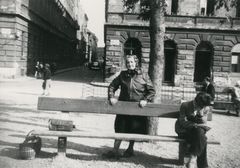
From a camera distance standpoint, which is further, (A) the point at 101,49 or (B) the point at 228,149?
(A) the point at 101,49

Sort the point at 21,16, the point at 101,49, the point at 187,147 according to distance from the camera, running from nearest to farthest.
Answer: the point at 187,147 → the point at 21,16 → the point at 101,49

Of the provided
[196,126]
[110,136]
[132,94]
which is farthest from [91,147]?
[196,126]

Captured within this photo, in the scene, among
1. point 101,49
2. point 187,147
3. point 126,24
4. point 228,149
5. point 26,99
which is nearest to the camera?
point 187,147

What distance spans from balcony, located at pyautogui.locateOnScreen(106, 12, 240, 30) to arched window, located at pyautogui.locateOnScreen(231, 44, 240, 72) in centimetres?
138

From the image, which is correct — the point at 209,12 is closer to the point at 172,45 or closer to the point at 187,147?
the point at 172,45

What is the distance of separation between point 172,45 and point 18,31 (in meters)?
11.0

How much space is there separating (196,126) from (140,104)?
3.41ft

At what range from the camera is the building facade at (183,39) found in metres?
25.2

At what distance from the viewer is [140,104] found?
21.1ft

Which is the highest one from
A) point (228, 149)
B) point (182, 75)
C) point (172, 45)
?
point (172, 45)


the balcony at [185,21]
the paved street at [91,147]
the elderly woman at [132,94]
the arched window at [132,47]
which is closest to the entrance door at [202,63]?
the balcony at [185,21]

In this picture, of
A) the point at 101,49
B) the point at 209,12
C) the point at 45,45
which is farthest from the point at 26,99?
the point at 101,49

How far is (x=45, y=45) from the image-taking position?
38.1 metres

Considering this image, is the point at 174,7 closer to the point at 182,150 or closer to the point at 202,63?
the point at 202,63
